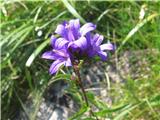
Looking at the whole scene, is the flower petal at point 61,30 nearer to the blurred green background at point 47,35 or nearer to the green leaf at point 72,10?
the blurred green background at point 47,35

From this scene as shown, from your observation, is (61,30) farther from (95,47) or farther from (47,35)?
(47,35)

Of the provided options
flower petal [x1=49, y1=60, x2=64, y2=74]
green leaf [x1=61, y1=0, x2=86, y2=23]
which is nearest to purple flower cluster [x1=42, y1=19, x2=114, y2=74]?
flower petal [x1=49, y1=60, x2=64, y2=74]

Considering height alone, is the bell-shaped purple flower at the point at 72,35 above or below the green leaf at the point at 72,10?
above

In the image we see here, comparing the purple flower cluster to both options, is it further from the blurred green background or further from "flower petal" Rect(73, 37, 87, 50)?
the blurred green background

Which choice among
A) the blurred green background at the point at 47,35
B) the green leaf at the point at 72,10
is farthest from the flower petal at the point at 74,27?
the green leaf at the point at 72,10

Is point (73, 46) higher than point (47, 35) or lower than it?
higher

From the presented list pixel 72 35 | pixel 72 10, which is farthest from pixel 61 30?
pixel 72 10
